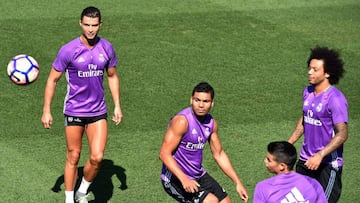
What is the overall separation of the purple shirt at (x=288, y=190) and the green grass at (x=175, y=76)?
3593 mm

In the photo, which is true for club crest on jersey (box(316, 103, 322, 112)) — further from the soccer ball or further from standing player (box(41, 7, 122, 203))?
the soccer ball

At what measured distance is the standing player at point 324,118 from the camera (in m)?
10.5

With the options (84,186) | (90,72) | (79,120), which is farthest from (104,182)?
(90,72)

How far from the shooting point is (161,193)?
12.4 m

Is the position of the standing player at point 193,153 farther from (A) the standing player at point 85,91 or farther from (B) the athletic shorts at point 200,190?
(A) the standing player at point 85,91

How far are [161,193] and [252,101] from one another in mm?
4065

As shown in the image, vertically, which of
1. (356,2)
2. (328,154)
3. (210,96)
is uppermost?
(356,2)

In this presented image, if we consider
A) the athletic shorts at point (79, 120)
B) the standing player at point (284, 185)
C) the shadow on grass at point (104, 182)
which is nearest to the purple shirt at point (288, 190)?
the standing player at point (284, 185)

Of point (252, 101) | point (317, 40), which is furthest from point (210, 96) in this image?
point (317, 40)

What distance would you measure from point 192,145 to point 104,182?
290cm

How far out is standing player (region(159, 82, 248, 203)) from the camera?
10031 mm

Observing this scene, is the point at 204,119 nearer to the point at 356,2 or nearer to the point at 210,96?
the point at 210,96

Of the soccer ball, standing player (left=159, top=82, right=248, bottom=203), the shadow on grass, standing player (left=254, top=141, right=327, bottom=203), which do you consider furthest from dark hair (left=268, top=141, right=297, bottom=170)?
the soccer ball

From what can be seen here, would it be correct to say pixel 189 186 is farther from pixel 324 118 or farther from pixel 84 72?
pixel 84 72
